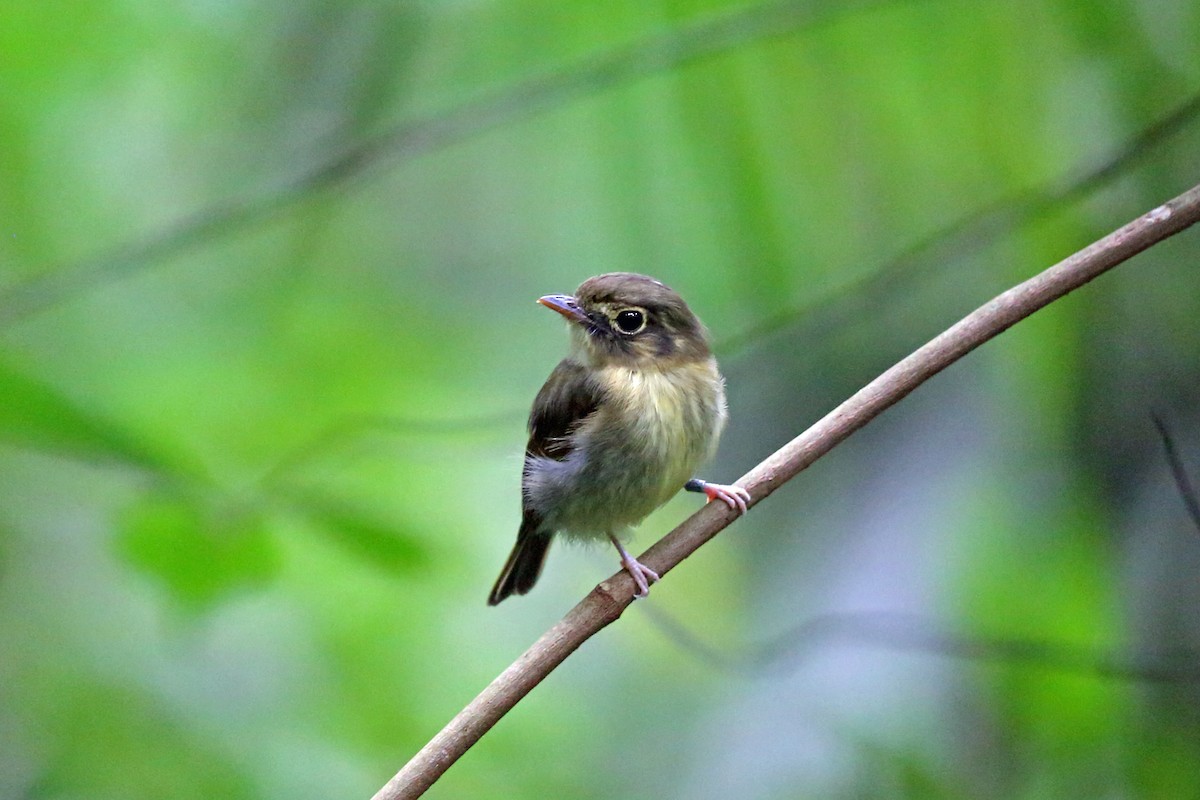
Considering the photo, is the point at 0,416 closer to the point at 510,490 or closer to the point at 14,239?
the point at 14,239

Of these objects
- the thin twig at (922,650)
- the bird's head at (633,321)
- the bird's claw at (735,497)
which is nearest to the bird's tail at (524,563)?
the thin twig at (922,650)

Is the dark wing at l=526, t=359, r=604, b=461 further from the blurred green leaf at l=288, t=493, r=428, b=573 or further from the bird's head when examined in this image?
the blurred green leaf at l=288, t=493, r=428, b=573

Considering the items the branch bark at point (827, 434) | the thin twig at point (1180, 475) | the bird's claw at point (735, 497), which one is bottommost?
the thin twig at point (1180, 475)

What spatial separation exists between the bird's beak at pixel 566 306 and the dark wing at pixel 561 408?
146mm

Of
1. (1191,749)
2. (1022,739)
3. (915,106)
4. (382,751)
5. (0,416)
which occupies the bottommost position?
(1191,749)

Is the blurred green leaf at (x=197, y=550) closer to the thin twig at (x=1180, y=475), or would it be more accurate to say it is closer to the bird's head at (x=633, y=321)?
the bird's head at (x=633, y=321)

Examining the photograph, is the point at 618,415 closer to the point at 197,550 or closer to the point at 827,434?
the point at 827,434

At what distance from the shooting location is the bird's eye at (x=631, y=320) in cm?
332

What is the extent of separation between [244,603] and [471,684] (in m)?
0.91

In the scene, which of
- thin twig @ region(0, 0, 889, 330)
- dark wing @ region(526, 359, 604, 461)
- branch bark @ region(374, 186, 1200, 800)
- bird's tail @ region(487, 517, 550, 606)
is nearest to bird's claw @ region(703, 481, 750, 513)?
branch bark @ region(374, 186, 1200, 800)

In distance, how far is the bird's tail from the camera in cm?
347

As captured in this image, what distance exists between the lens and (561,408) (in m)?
3.34

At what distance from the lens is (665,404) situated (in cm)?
316

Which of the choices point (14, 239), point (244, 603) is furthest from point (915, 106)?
point (14, 239)
